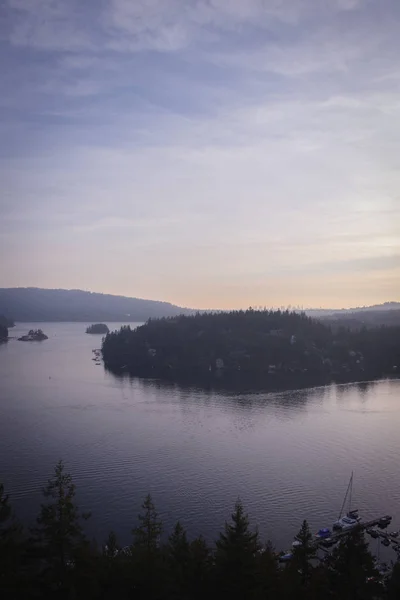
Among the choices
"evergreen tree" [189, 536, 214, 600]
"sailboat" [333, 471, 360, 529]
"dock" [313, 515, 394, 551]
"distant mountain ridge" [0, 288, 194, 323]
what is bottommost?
"dock" [313, 515, 394, 551]

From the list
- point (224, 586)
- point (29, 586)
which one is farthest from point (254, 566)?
point (29, 586)

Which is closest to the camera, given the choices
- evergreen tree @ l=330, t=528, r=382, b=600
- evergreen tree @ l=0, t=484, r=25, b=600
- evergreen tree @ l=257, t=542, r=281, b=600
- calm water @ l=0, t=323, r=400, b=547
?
evergreen tree @ l=0, t=484, r=25, b=600

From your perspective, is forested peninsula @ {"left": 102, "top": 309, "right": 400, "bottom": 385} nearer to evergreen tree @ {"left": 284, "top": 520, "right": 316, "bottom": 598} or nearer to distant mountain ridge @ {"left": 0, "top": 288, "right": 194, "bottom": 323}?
evergreen tree @ {"left": 284, "top": 520, "right": 316, "bottom": 598}

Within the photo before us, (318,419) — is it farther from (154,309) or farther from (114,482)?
(154,309)

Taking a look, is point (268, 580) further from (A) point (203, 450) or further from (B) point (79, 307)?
(B) point (79, 307)

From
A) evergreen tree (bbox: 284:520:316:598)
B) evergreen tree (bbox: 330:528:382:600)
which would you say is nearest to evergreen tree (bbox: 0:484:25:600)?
evergreen tree (bbox: 284:520:316:598)

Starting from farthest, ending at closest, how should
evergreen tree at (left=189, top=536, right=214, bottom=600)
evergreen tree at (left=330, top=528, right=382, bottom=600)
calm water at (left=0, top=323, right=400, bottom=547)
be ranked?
calm water at (left=0, top=323, right=400, bottom=547) → evergreen tree at (left=330, top=528, right=382, bottom=600) → evergreen tree at (left=189, top=536, right=214, bottom=600)

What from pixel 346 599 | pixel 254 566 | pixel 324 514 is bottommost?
pixel 324 514

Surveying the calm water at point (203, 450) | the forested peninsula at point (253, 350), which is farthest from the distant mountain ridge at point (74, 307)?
the calm water at point (203, 450)
